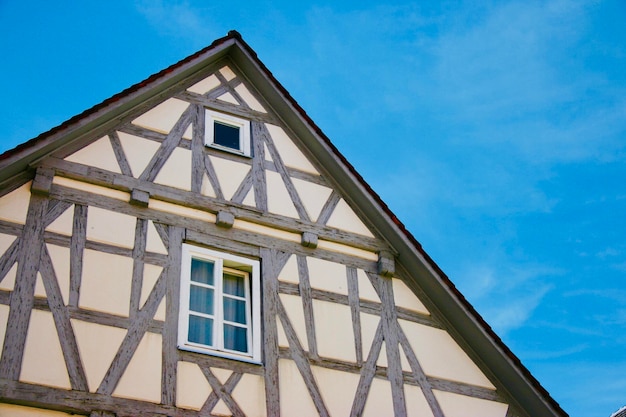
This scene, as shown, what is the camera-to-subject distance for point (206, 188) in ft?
34.1

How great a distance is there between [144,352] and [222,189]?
9.36 ft

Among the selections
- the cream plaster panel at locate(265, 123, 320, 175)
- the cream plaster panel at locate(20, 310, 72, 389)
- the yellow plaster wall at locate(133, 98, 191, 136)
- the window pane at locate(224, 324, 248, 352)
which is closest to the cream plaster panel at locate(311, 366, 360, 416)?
the window pane at locate(224, 324, 248, 352)

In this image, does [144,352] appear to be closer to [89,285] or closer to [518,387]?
[89,285]

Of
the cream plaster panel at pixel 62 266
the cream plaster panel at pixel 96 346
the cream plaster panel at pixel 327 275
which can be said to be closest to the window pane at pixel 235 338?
the cream plaster panel at pixel 327 275

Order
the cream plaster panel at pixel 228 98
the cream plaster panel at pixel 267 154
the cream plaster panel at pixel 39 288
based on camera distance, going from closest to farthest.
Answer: the cream plaster panel at pixel 39 288 < the cream plaster panel at pixel 267 154 < the cream plaster panel at pixel 228 98

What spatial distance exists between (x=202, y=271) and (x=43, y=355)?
236 cm

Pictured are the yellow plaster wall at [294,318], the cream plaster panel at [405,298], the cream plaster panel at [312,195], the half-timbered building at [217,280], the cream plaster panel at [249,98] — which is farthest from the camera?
the cream plaster panel at [249,98]

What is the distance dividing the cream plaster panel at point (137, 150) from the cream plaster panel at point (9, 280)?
217cm

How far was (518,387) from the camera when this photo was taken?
1019 cm

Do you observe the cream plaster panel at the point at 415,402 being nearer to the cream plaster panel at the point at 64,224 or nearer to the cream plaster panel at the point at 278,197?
the cream plaster panel at the point at 278,197

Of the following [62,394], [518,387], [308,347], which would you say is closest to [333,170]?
[308,347]

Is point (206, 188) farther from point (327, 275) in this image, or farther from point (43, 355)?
point (43, 355)

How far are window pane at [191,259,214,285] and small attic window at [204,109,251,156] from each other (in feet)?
6.74

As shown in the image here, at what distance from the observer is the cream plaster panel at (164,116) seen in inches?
423
